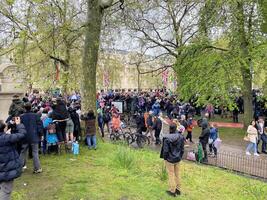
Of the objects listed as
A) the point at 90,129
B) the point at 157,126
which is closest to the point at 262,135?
the point at 157,126

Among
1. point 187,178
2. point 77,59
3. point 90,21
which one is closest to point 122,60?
point 77,59

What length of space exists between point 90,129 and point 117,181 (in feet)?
12.0

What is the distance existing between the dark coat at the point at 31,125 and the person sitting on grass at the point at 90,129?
3.50 meters

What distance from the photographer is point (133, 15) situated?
25.9 metres

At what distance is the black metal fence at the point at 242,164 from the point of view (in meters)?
12.5

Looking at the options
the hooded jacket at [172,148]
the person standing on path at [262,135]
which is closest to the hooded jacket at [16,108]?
the hooded jacket at [172,148]

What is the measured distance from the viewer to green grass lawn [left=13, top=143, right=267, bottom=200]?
7359 millimetres

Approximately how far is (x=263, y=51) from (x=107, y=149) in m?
10.5

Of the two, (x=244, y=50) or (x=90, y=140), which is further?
(x=244, y=50)

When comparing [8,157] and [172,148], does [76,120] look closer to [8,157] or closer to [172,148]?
[172,148]

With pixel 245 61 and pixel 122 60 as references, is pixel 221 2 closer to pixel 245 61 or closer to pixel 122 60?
pixel 245 61

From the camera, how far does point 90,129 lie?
38.2 feet

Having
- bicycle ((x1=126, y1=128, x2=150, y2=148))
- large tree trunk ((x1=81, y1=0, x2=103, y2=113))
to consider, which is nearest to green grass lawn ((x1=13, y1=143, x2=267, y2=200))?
large tree trunk ((x1=81, y1=0, x2=103, y2=113))

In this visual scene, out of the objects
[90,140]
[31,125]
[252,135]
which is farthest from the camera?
[252,135]
